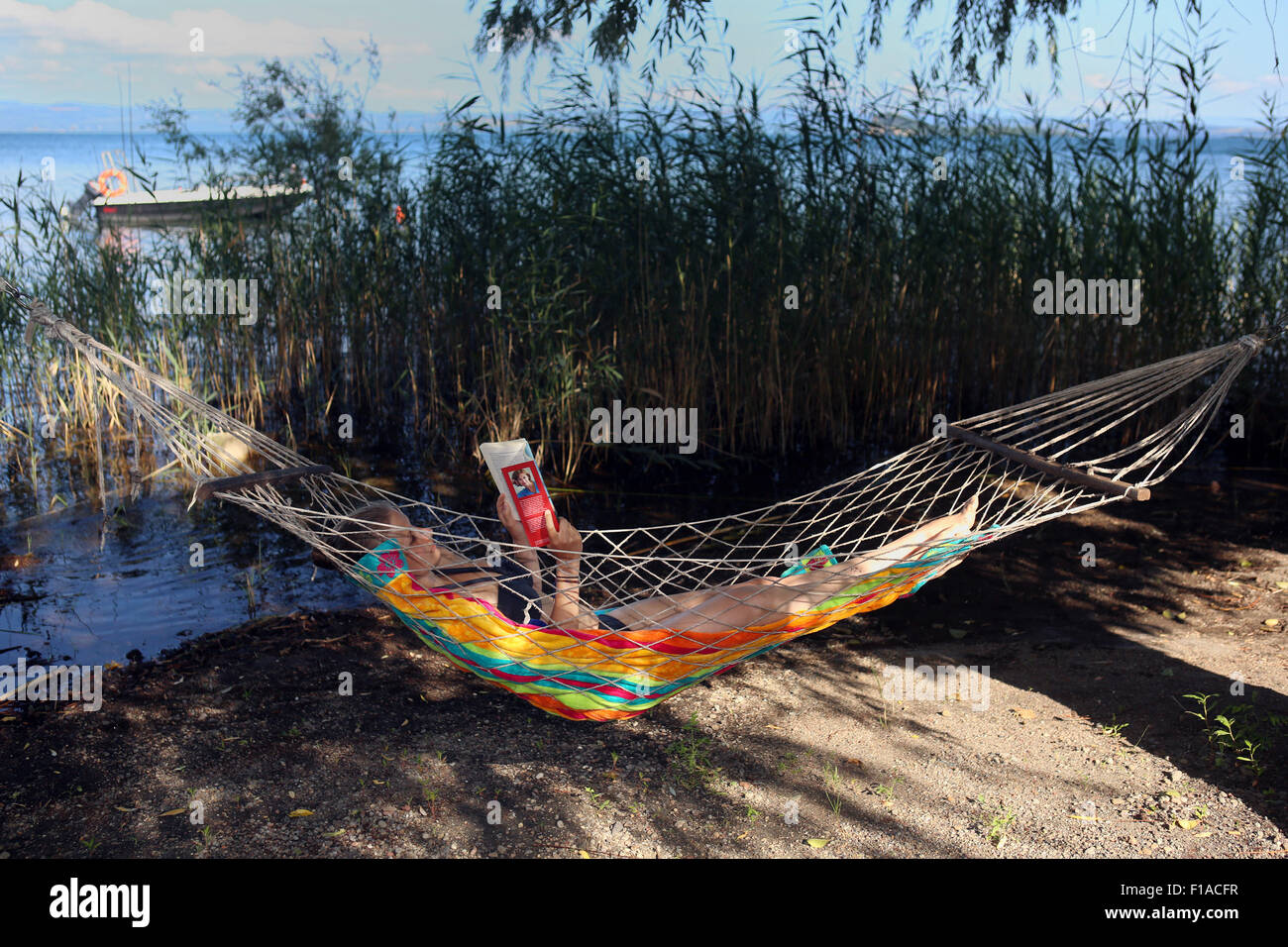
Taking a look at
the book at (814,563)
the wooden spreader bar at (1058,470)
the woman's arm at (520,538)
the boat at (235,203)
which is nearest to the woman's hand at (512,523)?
the woman's arm at (520,538)

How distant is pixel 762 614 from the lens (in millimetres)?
2408

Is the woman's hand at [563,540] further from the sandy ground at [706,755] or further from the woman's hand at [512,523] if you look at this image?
the sandy ground at [706,755]

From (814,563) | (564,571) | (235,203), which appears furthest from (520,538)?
(235,203)

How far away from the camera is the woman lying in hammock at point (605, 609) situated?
7.94 feet

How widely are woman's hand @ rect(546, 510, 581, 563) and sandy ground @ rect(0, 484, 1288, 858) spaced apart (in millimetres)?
469

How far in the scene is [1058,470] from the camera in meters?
2.73

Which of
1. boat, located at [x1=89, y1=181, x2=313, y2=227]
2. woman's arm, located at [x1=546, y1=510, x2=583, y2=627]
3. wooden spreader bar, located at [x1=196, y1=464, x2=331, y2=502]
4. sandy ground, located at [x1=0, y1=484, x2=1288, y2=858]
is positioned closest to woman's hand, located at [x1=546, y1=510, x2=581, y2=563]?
woman's arm, located at [x1=546, y1=510, x2=583, y2=627]

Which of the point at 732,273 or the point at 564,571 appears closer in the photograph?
the point at 564,571

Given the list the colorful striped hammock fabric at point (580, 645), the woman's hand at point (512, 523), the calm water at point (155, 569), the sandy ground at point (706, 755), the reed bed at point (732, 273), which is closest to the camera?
the sandy ground at point (706, 755)

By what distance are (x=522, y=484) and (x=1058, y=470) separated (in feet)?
4.78

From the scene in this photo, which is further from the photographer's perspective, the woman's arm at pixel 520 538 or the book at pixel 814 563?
the book at pixel 814 563

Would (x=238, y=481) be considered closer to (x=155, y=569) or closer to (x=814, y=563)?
(x=814, y=563)
